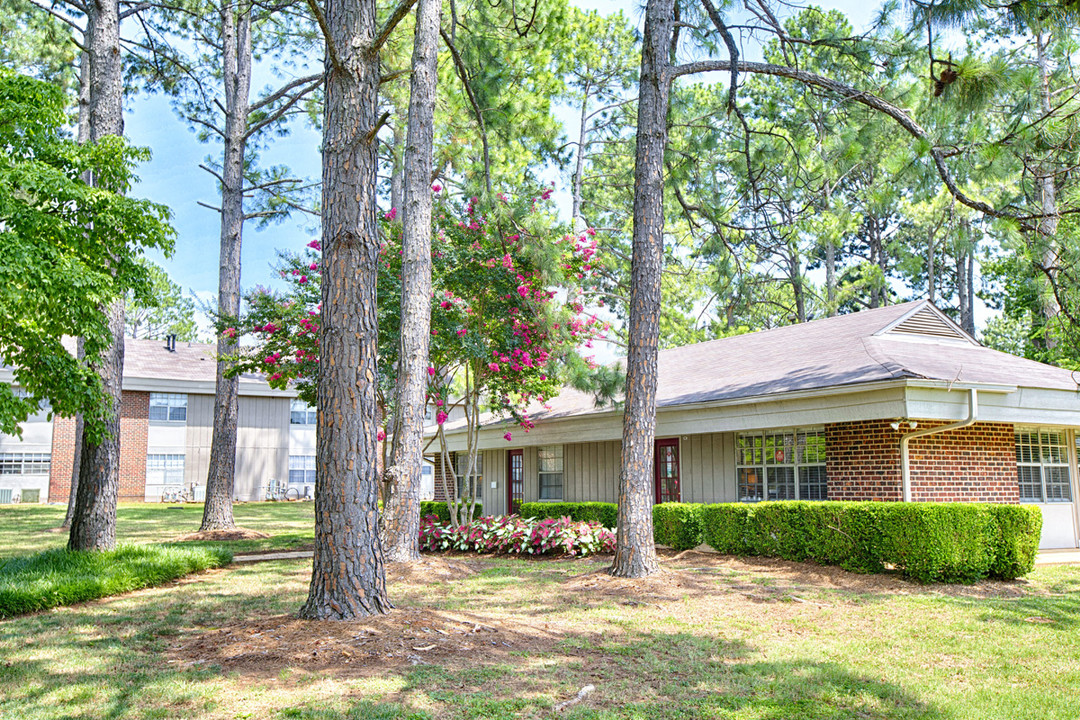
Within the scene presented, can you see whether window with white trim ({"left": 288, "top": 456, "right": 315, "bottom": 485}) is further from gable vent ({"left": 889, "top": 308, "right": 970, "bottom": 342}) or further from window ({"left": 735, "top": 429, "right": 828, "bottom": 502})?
gable vent ({"left": 889, "top": 308, "right": 970, "bottom": 342})

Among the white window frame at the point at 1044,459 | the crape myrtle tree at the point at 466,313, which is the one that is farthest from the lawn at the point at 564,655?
the crape myrtle tree at the point at 466,313

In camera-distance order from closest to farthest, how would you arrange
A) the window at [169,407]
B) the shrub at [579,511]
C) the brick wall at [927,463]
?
the brick wall at [927,463], the shrub at [579,511], the window at [169,407]

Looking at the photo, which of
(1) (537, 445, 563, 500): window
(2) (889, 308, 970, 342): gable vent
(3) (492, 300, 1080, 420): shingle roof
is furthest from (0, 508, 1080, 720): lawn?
(1) (537, 445, 563, 500): window

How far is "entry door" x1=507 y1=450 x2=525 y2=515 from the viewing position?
19516 mm

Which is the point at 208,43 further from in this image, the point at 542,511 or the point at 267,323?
the point at 542,511

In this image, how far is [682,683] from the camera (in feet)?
17.3

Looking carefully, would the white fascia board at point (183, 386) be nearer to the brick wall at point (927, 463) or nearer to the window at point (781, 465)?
the window at point (781, 465)

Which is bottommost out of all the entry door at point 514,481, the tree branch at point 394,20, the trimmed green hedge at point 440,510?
the trimmed green hedge at point 440,510

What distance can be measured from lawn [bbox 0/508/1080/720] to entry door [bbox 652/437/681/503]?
6.04m

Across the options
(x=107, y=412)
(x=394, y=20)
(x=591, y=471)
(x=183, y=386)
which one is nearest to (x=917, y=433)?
(x=591, y=471)

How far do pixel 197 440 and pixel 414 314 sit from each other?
23.7 m

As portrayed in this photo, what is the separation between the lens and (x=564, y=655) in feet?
19.4

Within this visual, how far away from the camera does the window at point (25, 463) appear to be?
27.9 metres

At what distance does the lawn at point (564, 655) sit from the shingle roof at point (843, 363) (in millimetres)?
3446
